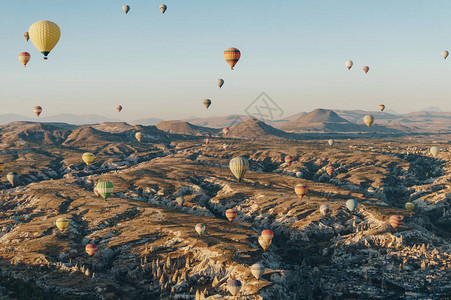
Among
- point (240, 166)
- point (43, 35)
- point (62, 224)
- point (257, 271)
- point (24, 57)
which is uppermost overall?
point (43, 35)

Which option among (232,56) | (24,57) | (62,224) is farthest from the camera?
(62,224)

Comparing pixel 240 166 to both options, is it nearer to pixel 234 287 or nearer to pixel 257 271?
pixel 257 271

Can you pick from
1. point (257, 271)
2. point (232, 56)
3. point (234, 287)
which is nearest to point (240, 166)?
point (232, 56)

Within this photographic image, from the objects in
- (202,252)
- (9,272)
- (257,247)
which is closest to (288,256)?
(257,247)

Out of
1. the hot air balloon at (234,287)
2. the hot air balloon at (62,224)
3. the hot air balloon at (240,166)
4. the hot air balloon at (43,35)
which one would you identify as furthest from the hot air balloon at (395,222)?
the hot air balloon at (43,35)

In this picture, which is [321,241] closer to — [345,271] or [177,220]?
[345,271]

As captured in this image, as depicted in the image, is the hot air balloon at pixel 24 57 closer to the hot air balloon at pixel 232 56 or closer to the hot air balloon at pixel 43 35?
the hot air balloon at pixel 43 35

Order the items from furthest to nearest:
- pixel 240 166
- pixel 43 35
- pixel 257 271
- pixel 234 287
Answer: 1. pixel 240 166
2. pixel 43 35
3. pixel 257 271
4. pixel 234 287
